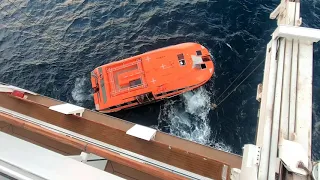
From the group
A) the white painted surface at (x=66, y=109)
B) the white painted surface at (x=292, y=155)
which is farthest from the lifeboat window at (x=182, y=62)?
the white painted surface at (x=292, y=155)

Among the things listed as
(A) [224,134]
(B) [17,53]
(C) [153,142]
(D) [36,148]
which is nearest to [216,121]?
(A) [224,134]

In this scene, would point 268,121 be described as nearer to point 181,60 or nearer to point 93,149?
point 93,149

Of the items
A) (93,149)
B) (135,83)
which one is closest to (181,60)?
(135,83)

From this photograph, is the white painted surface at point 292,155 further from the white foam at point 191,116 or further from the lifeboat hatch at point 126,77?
the lifeboat hatch at point 126,77

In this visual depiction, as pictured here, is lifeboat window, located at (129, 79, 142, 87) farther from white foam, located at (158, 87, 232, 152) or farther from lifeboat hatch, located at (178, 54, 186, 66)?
lifeboat hatch, located at (178, 54, 186, 66)

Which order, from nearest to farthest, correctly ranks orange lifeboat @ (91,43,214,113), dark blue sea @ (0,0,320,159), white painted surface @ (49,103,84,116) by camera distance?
white painted surface @ (49,103,84,116)
dark blue sea @ (0,0,320,159)
orange lifeboat @ (91,43,214,113)

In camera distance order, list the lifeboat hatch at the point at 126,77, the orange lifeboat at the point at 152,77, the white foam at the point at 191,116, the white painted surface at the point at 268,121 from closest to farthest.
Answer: the white painted surface at the point at 268,121, the white foam at the point at 191,116, the orange lifeboat at the point at 152,77, the lifeboat hatch at the point at 126,77

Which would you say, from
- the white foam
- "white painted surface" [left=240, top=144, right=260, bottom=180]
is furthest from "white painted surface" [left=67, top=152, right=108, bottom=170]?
the white foam
